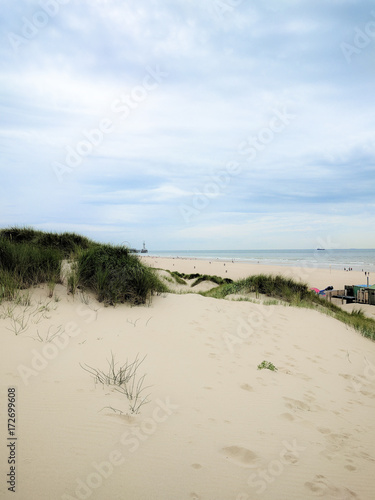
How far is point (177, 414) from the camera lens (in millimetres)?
2963

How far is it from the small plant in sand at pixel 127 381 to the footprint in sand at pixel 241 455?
0.93 meters

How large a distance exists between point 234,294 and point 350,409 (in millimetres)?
7697

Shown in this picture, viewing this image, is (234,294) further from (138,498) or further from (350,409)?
(138,498)

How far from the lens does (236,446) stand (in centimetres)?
257

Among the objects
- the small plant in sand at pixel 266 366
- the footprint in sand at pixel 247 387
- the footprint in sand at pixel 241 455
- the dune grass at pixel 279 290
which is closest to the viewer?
the footprint in sand at pixel 241 455

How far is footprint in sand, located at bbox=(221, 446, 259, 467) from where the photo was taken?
238 centimetres

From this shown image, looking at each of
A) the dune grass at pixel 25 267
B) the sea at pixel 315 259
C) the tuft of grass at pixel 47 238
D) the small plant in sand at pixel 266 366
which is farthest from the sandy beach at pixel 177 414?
the sea at pixel 315 259

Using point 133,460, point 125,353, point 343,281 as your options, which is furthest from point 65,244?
point 343,281

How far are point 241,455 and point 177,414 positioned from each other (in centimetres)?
75

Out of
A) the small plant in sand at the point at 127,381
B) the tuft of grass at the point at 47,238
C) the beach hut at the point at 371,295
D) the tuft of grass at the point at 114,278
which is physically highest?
the tuft of grass at the point at 47,238

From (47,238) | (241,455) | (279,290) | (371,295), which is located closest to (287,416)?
(241,455)

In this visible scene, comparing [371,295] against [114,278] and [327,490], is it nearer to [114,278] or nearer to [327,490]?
[114,278]

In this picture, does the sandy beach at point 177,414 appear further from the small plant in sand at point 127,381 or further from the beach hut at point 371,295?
the beach hut at point 371,295

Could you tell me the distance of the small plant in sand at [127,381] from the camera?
3045mm
